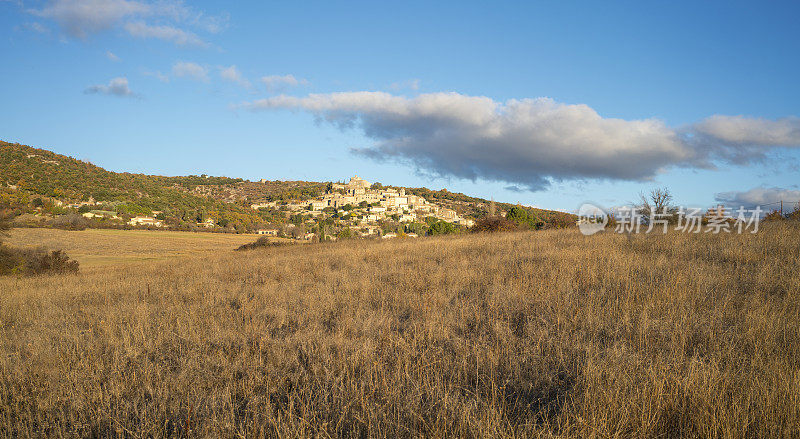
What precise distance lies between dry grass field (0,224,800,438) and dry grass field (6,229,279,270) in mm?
29661

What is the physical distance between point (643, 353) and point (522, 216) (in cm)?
2988

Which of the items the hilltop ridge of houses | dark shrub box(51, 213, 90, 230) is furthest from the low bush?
the hilltop ridge of houses

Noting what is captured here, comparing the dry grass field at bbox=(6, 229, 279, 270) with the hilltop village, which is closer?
the dry grass field at bbox=(6, 229, 279, 270)

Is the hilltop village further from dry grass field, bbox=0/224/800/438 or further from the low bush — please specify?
dry grass field, bbox=0/224/800/438

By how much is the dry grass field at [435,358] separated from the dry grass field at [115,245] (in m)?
29.7

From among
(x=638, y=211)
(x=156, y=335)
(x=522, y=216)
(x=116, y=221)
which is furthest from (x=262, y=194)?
(x=156, y=335)

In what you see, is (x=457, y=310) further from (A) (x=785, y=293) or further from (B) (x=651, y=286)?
(A) (x=785, y=293)

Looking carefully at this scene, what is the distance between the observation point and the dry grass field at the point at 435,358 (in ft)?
8.82

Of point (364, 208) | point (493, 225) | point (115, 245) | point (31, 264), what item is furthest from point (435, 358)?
point (364, 208)

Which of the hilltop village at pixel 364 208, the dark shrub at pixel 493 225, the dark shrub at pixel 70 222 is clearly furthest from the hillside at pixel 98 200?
the dark shrub at pixel 493 225

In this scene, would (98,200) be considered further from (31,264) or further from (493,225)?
(493,225)

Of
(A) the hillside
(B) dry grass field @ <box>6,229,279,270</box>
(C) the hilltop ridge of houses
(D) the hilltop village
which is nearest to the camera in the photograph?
(B) dry grass field @ <box>6,229,279,270</box>

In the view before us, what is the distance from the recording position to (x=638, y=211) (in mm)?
24734

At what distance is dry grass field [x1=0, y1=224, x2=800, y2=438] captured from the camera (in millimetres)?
2688
